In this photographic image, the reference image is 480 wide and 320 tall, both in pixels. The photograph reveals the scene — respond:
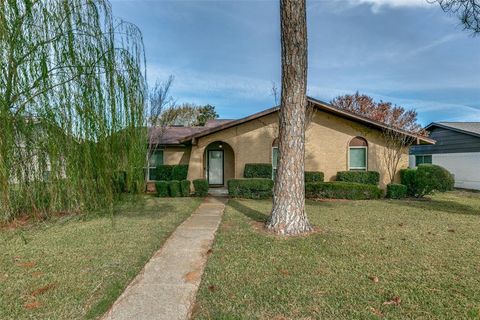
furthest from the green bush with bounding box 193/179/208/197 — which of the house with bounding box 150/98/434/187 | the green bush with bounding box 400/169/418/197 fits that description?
the green bush with bounding box 400/169/418/197

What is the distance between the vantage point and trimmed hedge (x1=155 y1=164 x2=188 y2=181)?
49.4 feet

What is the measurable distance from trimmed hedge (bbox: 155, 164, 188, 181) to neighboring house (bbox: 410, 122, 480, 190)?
16.4 meters

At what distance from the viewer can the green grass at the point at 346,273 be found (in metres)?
3.04

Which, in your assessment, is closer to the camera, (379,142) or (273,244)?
(273,244)

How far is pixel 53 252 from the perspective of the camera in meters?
4.97

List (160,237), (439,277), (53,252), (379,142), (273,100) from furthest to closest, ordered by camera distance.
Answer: (273,100), (379,142), (160,237), (53,252), (439,277)

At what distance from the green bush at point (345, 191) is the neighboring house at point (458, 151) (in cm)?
880

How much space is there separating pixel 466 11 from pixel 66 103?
9174mm

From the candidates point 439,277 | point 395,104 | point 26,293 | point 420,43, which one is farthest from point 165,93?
point 395,104

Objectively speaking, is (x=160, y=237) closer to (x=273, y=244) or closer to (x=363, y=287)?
(x=273, y=244)

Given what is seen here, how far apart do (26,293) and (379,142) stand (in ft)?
47.9

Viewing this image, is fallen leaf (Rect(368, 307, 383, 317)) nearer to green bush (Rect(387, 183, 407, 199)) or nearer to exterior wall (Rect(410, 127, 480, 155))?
green bush (Rect(387, 183, 407, 199))

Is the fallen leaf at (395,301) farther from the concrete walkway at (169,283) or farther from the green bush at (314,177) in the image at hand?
the green bush at (314,177)

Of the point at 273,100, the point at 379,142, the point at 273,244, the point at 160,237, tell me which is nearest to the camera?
the point at 273,244
